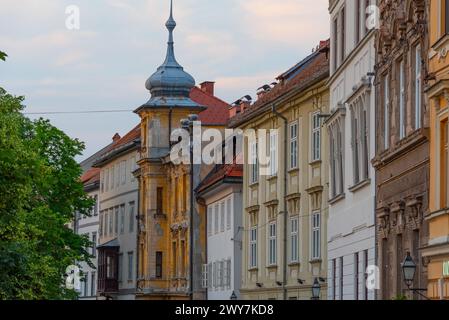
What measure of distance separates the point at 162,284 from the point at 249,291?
90.8ft

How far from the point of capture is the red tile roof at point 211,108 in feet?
272

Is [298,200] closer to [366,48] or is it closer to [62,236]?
[366,48]

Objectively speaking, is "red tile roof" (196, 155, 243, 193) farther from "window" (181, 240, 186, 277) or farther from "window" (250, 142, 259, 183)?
"window" (181, 240, 186, 277)

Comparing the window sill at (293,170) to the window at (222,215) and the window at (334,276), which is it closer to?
the window at (334,276)

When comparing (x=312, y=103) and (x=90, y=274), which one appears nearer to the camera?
(x=312, y=103)

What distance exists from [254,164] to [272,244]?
431cm

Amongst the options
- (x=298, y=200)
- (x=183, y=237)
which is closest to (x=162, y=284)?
(x=183, y=237)

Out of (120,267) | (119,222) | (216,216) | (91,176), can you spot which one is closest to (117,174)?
(119,222)

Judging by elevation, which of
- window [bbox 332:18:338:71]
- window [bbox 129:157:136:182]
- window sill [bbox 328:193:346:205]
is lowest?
window sill [bbox 328:193:346:205]

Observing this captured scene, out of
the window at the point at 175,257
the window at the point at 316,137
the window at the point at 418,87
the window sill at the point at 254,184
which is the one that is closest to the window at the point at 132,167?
the window at the point at 175,257

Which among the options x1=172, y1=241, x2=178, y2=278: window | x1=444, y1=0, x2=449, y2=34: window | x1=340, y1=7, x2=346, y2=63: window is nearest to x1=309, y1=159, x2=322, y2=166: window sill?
x1=340, y1=7, x2=346, y2=63: window

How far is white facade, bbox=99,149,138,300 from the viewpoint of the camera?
91.4 m

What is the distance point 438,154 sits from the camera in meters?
24.2
